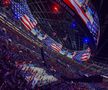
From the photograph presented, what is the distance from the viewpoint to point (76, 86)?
8.23 metres

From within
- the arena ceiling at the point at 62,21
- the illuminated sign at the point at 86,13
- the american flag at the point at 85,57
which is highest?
the arena ceiling at the point at 62,21

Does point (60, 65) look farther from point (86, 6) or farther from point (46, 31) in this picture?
point (46, 31)

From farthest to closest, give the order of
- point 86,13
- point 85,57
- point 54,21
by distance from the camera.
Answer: point 85,57 → point 54,21 → point 86,13

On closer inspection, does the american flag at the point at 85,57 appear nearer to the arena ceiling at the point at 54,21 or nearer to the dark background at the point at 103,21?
the dark background at the point at 103,21

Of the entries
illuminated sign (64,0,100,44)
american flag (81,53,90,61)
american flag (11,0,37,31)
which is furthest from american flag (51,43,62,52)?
illuminated sign (64,0,100,44)

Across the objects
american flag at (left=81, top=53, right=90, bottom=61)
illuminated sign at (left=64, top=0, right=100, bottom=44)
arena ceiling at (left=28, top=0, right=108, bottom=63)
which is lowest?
american flag at (left=81, top=53, right=90, bottom=61)

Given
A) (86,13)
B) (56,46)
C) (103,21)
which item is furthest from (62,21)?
(56,46)

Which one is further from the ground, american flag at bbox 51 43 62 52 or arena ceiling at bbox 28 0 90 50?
arena ceiling at bbox 28 0 90 50

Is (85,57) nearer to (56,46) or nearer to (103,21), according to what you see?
(56,46)

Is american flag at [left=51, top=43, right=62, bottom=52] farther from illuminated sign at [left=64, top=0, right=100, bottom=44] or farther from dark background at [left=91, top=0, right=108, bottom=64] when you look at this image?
illuminated sign at [left=64, top=0, right=100, bottom=44]

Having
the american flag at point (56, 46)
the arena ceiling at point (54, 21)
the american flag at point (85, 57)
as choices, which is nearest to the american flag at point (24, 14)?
the arena ceiling at point (54, 21)

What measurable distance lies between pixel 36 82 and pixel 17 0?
4.67m

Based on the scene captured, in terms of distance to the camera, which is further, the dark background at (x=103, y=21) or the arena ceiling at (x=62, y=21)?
the arena ceiling at (x=62, y=21)

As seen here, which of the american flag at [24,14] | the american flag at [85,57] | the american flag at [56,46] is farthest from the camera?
the american flag at [56,46]
